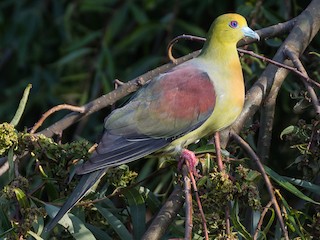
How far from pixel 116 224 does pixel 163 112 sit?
1.28 feet

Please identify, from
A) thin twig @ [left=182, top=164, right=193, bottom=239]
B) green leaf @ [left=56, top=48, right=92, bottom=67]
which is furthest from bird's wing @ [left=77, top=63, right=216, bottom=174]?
green leaf @ [left=56, top=48, right=92, bottom=67]

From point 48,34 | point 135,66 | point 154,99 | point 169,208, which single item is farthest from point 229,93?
point 48,34

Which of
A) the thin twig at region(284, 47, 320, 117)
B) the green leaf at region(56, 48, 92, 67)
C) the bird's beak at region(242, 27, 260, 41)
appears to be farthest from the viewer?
the green leaf at region(56, 48, 92, 67)

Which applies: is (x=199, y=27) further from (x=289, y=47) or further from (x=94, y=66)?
(x=289, y=47)

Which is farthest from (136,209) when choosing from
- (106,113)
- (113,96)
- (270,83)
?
(106,113)

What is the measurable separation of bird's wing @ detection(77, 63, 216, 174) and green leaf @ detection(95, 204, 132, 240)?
0.73 feet

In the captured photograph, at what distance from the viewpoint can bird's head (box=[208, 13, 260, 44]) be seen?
2818 millimetres

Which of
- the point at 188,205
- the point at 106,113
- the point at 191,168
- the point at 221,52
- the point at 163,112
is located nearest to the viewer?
the point at 188,205

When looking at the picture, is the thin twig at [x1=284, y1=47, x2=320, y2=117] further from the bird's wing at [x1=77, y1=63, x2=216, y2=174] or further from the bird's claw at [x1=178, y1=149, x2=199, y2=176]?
the bird's claw at [x1=178, y1=149, x2=199, y2=176]

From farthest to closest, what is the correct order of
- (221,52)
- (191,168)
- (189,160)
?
(221,52) < (189,160) < (191,168)

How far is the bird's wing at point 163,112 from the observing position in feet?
8.60

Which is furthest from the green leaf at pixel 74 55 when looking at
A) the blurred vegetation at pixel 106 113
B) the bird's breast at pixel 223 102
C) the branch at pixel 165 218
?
the branch at pixel 165 218

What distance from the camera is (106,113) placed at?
4770 millimetres

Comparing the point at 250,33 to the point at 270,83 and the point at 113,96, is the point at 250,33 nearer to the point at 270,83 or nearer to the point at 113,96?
the point at 270,83
